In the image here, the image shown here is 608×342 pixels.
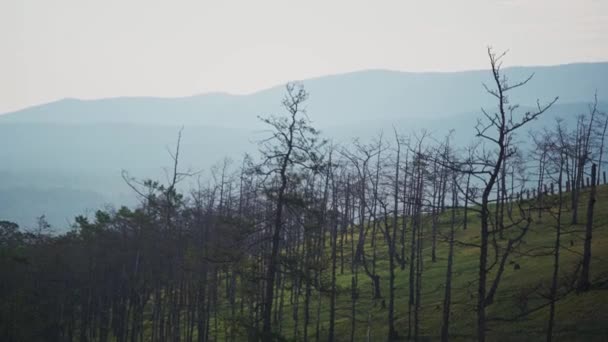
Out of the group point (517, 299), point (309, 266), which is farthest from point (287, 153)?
point (517, 299)

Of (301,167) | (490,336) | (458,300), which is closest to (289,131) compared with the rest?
(301,167)

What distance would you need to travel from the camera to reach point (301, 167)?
31031 millimetres

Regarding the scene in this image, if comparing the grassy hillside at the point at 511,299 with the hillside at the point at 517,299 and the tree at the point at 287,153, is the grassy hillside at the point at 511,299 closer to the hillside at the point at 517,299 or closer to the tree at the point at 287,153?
the hillside at the point at 517,299

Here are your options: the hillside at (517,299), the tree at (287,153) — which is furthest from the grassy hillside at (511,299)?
the tree at (287,153)

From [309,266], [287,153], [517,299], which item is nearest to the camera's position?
[287,153]

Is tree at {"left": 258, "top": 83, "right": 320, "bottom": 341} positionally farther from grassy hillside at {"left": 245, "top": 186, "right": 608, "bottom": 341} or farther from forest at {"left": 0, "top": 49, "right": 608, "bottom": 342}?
grassy hillside at {"left": 245, "top": 186, "right": 608, "bottom": 341}

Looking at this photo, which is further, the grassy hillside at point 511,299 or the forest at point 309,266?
the grassy hillside at point 511,299

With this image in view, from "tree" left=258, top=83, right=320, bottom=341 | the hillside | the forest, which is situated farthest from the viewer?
the hillside

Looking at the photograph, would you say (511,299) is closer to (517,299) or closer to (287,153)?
(517,299)

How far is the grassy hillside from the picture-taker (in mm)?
41000

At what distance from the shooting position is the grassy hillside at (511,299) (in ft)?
135

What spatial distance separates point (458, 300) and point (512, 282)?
461 cm

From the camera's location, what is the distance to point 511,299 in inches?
1882

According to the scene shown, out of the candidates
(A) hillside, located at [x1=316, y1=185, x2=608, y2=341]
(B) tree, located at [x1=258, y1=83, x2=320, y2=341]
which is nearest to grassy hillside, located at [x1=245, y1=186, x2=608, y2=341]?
(A) hillside, located at [x1=316, y1=185, x2=608, y2=341]
